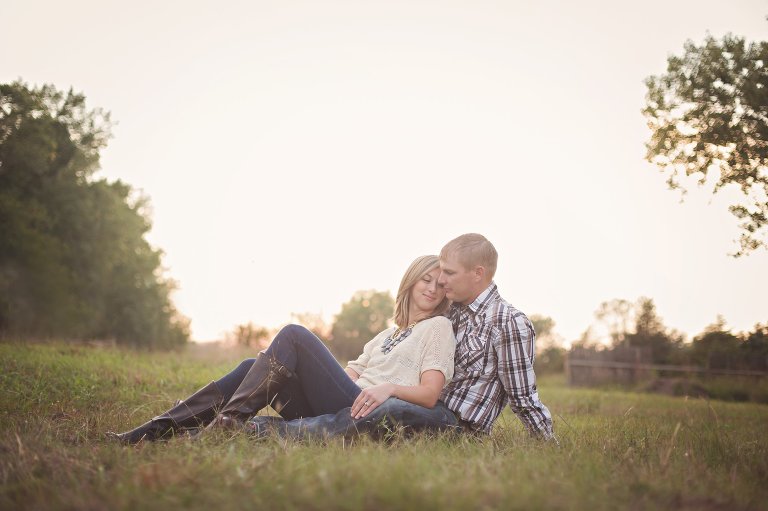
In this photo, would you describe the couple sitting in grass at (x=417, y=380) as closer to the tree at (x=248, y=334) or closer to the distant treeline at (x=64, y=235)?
the tree at (x=248, y=334)

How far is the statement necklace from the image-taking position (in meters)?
4.71

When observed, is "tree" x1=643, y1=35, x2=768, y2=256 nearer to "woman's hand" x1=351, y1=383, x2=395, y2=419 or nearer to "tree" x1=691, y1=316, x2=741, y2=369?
"woman's hand" x1=351, y1=383, x2=395, y2=419

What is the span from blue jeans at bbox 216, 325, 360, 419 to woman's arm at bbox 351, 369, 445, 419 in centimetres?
28

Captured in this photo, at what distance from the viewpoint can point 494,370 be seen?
4.40m

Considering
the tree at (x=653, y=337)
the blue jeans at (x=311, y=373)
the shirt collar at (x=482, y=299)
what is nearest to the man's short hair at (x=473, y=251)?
the shirt collar at (x=482, y=299)

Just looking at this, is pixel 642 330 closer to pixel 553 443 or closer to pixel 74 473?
pixel 553 443

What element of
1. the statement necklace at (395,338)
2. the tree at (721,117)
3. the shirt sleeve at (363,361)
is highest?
the tree at (721,117)

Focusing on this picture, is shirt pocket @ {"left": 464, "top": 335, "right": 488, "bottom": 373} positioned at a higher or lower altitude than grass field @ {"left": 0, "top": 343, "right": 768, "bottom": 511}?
higher

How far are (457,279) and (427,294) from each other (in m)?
0.29

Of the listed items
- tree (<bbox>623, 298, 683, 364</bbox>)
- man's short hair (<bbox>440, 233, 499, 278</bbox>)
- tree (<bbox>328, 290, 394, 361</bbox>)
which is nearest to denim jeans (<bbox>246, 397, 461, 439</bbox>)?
man's short hair (<bbox>440, 233, 499, 278</bbox>)

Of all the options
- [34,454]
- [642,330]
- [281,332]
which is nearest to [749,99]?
[281,332]

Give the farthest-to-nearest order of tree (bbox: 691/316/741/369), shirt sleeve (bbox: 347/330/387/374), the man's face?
tree (bbox: 691/316/741/369)
shirt sleeve (bbox: 347/330/387/374)
the man's face

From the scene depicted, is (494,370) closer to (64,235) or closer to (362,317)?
(64,235)

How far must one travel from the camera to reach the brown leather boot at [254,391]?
400 centimetres
